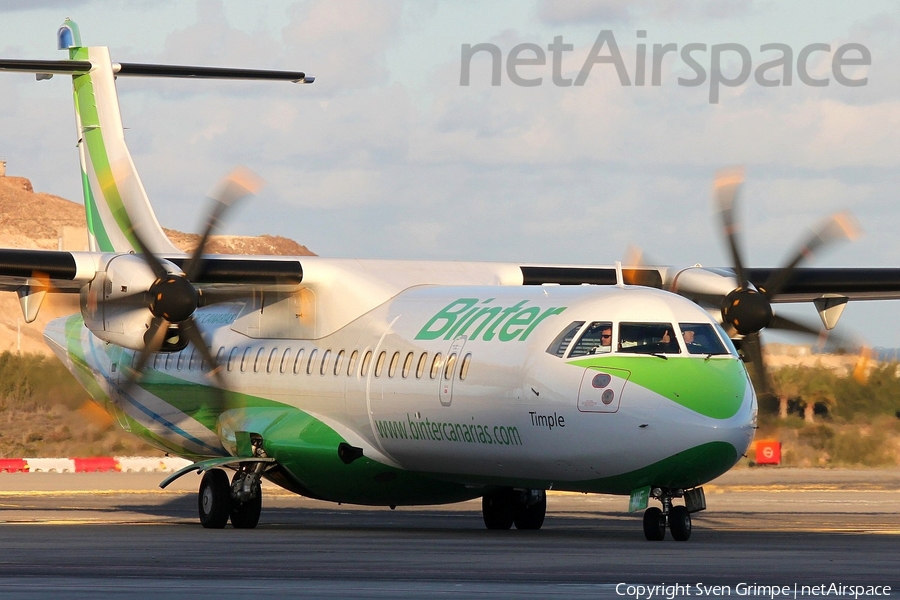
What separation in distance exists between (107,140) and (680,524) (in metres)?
13.5

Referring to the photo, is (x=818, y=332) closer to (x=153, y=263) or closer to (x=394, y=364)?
(x=394, y=364)

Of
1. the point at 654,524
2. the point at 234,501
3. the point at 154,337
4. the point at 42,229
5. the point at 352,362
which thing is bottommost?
the point at 654,524

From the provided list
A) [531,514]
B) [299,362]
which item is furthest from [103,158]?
[531,514]

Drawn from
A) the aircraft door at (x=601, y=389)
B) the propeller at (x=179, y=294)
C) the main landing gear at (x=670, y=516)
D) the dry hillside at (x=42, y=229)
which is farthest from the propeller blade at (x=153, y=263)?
the dry hillside at (x=42, y=229)

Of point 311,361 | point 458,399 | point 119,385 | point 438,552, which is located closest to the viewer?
point 438,552

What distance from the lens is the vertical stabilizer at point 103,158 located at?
25.1 m

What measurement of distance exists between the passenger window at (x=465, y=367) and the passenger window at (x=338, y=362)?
2594 millimetres

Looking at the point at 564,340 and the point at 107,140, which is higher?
the point at 107,140

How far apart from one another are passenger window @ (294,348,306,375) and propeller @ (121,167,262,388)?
1086mm

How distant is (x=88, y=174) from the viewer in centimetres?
2583

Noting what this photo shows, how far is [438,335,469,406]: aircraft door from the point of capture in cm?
1777

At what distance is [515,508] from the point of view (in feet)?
64.5

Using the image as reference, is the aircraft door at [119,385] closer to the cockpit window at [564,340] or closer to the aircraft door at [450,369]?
the aircraft door at [450,369]

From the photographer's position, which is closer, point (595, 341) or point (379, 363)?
point (595, 341)
